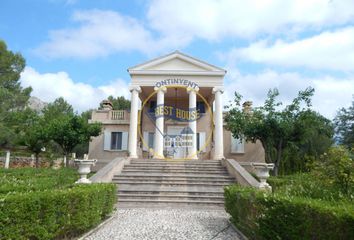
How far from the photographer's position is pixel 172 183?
12289mm

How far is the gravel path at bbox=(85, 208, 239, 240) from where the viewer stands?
6160mm

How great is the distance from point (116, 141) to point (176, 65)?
7432 millimetres

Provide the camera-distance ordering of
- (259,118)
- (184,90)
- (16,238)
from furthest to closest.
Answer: (184,90) < (259,118) < (16,238)

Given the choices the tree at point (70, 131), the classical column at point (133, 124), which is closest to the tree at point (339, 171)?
the classical column at point (133, 124)

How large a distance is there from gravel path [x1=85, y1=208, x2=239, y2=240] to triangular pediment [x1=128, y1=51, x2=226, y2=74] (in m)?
11.4

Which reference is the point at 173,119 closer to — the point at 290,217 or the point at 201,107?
the point at 201,107

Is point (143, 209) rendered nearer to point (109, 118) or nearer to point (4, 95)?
point (109, 118)

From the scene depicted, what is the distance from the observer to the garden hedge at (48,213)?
4.15 meters

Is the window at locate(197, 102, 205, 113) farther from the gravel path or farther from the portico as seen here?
the gravel path

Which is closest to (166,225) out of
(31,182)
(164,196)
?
(164,196)

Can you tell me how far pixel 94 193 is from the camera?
6418 mm

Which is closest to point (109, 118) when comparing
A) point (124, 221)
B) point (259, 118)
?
point (259, 118)

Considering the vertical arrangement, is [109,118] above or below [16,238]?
above

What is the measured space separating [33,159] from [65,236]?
22.6 metres
